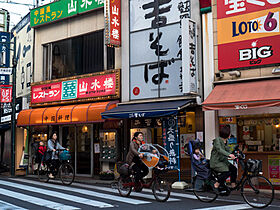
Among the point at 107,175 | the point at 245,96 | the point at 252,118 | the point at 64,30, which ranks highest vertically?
the point at 64,30

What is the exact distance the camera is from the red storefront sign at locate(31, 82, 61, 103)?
1877cm

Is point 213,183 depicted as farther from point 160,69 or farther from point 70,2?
point 70,2

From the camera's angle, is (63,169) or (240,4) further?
(63,169)

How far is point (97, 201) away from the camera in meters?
9.79

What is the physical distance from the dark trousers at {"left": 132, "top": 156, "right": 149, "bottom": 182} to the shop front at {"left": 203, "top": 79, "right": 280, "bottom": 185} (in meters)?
3.09

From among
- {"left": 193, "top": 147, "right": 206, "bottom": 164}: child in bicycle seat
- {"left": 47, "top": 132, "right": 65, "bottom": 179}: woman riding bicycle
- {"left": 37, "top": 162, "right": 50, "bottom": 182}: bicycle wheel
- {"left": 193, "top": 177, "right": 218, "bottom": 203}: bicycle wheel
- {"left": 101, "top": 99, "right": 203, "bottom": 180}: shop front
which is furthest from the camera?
{"left": 37, "top": 162, "right": 50, "bottom": 182}: bicycle wheel

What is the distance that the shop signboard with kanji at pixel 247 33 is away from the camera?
39.1ft

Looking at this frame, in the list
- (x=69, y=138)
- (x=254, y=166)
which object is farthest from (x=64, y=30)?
(x=254, y=166)

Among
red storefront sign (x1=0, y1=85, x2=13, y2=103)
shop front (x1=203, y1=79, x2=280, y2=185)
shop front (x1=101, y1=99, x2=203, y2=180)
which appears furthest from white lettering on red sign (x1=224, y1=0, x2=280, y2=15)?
red storefront sign (x1=0, y1=85, x2=13, y2=103)

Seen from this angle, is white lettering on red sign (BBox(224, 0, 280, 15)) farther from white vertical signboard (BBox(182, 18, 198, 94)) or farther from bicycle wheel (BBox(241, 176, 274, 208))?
bicycle wheel (BBox(241, 176, 274, 208))

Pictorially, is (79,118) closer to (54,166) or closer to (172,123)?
(54,166)

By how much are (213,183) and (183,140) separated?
5115mm

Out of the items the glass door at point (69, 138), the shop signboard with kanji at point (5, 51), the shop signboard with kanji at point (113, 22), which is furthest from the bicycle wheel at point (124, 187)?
the shop signboard with kanji at point (5, 51)

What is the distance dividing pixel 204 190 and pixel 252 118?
169 inches
